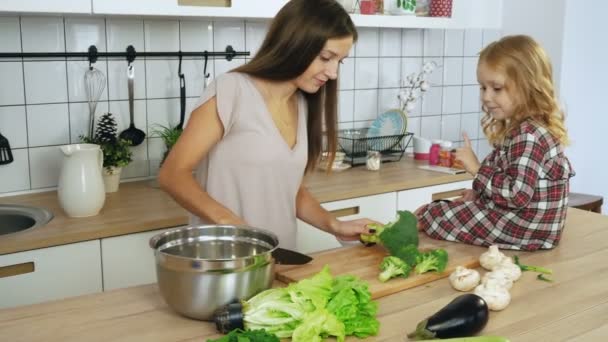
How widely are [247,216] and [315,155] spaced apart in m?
0.25

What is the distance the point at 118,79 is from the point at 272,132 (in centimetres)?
104

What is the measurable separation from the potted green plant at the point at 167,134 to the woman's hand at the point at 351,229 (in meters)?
1.01

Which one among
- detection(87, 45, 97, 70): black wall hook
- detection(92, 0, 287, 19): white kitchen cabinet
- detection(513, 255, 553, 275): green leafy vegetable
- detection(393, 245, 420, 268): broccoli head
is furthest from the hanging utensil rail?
detection(513, 255, 553, 275): green leafy vegetable

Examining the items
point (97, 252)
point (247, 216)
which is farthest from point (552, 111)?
point (97, 252)

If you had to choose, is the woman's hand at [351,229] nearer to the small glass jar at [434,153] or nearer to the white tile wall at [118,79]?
the white tile wall at [118,79]

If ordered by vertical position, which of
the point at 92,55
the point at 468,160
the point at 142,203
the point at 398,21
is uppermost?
the point at 398,21

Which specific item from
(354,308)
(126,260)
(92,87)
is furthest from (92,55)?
(354,308)

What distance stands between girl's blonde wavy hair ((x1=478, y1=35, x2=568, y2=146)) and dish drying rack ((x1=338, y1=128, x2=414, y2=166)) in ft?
4.01

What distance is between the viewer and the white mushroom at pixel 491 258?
5.17 ft

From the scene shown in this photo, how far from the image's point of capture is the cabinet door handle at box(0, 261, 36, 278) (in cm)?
197

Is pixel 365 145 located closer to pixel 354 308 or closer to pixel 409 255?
pixel 409 255

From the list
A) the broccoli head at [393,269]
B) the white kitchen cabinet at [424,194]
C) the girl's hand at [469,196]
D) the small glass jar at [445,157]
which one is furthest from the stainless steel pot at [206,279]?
the small glass jar at [445,157]

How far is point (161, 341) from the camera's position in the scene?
120cm

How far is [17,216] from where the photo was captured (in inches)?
91.0
